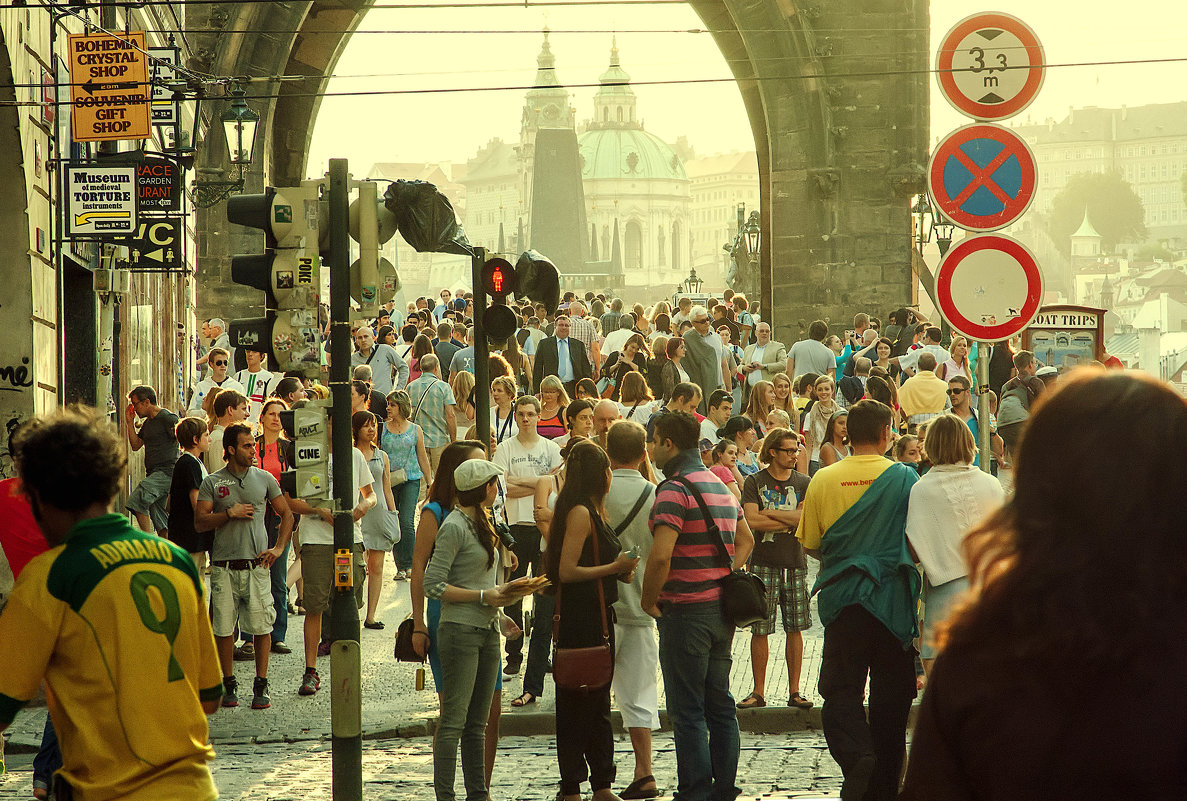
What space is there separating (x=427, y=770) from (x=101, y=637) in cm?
455

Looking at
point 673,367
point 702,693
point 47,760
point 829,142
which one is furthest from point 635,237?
point 47,760

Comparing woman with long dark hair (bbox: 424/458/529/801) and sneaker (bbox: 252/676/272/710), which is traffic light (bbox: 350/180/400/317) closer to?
woman with long dark hair (bbox: 424/458/529/801)

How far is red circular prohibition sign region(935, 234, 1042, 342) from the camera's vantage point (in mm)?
7258

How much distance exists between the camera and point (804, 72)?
81.6 ft

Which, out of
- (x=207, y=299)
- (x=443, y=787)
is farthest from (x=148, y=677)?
(x=207, y=299)

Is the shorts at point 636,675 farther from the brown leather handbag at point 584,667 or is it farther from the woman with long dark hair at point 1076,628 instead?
the woman with long dark hair at point 1076,628

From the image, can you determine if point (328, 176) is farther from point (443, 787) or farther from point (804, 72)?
point (804, 72)

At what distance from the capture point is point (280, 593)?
1102 cm

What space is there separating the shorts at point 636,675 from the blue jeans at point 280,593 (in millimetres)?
3422

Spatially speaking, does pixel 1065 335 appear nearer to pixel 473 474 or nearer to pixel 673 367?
pixel 673 367

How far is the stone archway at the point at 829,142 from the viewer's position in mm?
24625

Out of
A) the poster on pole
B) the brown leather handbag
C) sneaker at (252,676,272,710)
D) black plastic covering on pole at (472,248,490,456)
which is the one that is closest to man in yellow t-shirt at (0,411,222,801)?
the brown leather handbag

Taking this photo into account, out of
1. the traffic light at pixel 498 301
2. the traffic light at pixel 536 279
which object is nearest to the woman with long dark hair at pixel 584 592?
the traffic light at pixel 498 301

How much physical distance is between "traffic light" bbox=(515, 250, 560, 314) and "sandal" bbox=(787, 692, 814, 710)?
328 cm
